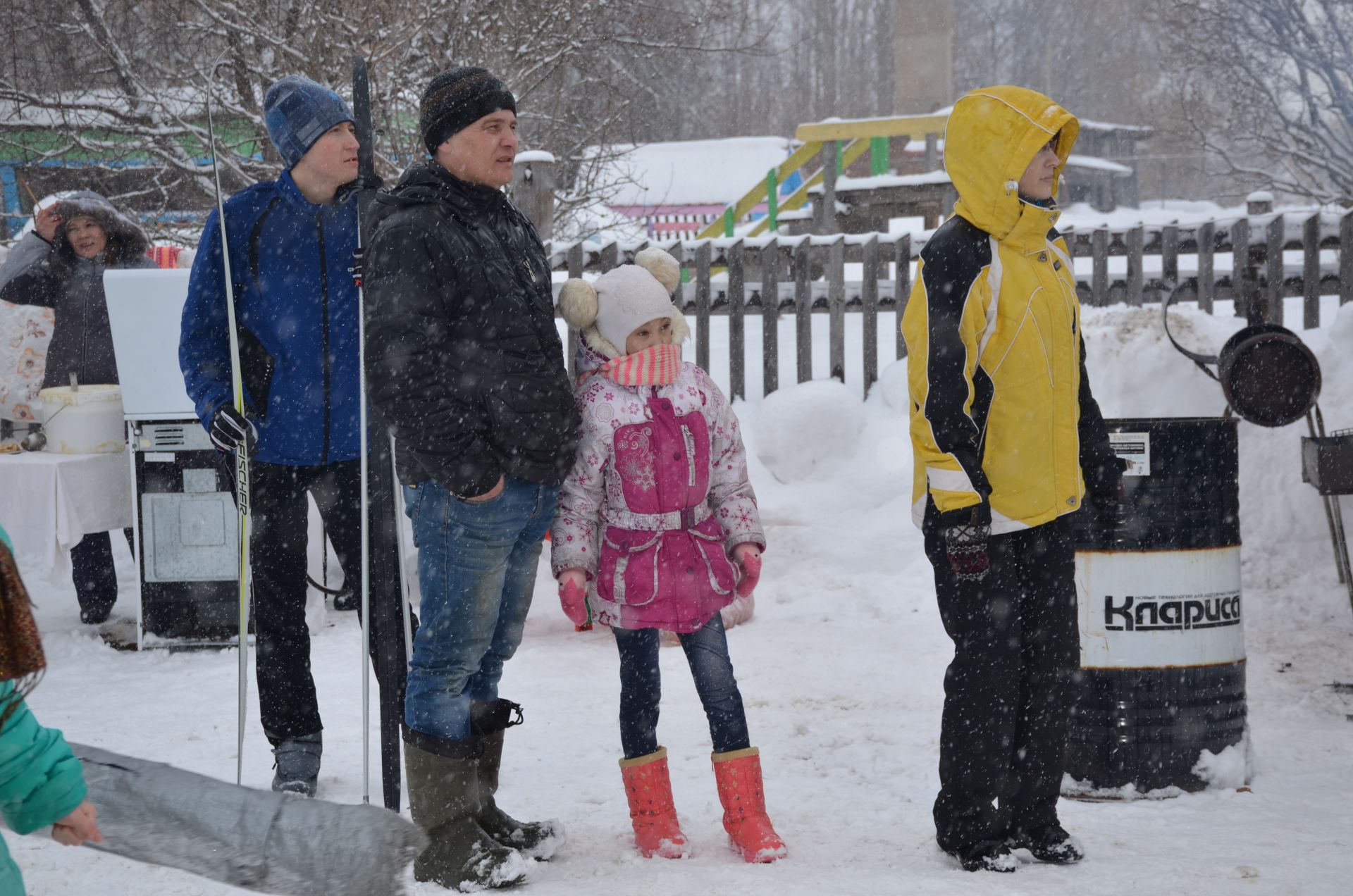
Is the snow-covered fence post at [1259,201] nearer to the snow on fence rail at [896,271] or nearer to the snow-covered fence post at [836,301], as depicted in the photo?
the snow on fence rail at [896,271]

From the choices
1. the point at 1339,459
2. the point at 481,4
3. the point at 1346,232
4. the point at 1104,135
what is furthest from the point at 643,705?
the point at 1104,135

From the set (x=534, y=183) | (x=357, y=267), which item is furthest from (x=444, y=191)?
(x=534, y=183)

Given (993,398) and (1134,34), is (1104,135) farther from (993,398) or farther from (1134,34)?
(993,398)

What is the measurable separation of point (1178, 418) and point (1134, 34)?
4850 cm

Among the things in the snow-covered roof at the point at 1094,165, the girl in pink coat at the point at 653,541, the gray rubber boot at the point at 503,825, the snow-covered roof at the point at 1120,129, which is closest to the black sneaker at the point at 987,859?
the girl in pink coat at the point at 653,541

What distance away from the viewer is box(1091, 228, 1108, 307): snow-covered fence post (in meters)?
8.16

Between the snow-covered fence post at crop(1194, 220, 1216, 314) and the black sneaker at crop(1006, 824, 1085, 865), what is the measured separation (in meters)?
5.48

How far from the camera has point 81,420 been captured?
5.84 m

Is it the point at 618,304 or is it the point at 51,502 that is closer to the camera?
the point at 618,304

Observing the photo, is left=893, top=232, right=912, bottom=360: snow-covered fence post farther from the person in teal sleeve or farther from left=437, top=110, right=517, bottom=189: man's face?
the person in teal sleeve

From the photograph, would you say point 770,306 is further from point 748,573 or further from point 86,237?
point 748,573

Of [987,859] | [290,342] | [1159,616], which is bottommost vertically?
[987,859]

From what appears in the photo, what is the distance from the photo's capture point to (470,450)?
2.87 metres

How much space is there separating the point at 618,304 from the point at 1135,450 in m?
1.58
